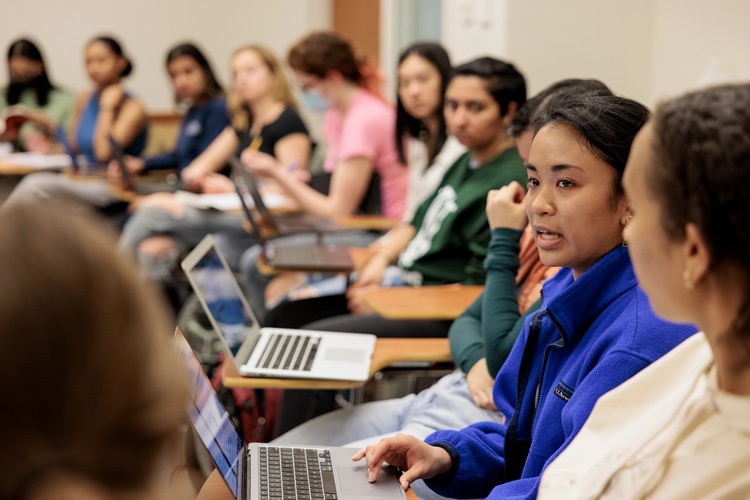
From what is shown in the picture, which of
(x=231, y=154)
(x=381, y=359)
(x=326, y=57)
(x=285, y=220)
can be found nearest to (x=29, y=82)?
(x=231, y=154)

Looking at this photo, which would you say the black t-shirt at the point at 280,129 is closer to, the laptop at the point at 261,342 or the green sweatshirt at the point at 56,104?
the laptop at the point at 261,342

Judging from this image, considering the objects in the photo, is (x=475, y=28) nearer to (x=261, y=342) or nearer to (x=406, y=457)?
(x=261, y=342)

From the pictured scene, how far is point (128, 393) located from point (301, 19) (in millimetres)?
5882

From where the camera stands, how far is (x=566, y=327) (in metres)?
1.13

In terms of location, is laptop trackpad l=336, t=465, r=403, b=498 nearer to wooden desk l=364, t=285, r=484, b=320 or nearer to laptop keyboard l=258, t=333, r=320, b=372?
laptop keyboard l=258, t=333, r=320, b=372

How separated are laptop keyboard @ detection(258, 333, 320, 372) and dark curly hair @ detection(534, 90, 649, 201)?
0.80 m

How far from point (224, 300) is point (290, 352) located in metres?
0.31

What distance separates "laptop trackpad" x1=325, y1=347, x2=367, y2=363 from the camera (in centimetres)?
175

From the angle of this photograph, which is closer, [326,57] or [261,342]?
[261,342]

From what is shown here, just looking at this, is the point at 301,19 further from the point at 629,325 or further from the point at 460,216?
the point at 629,325

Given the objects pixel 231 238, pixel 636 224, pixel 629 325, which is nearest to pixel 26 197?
pixel 636 224

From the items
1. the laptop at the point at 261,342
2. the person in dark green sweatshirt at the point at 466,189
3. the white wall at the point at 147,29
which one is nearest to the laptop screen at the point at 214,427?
the laptop at the point at 261,342

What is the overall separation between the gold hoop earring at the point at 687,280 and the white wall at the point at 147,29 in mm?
5857

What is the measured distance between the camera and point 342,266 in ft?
8.39
